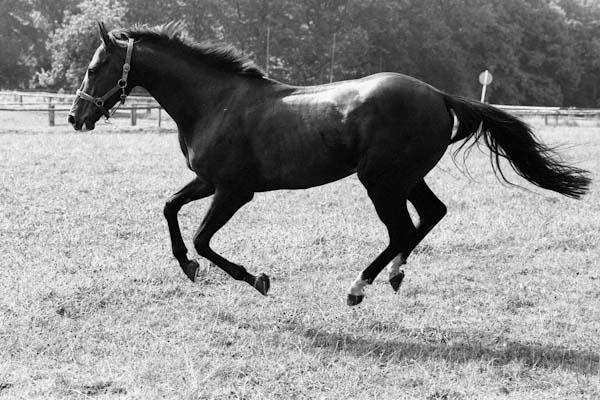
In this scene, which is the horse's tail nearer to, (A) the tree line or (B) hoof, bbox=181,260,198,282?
(B) hoof, bbox=181,260,198,282

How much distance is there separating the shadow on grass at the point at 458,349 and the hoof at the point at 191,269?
107 centimetres

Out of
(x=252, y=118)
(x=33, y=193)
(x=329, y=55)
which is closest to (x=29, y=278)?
(x=252, y=118)

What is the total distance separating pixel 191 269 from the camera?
17.7ft

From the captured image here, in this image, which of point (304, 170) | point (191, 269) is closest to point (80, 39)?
point (191, 269)

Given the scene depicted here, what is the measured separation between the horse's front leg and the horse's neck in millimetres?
544

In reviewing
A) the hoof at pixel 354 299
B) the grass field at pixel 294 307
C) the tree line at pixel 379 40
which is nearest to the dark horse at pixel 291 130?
the hoof at pixel 354 299

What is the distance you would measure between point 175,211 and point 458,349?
2576 mm

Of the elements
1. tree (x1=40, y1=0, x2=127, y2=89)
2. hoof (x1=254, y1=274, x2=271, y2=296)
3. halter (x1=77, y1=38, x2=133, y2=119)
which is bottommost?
hoof (x1=254, y1=274, x2=271, y2=296)

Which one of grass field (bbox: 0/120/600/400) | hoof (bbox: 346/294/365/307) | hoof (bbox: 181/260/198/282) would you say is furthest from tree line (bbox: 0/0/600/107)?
hoof (bbox: 346/294/365/307)

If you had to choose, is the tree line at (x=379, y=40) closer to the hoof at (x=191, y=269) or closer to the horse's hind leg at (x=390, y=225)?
the hoof at (x=191, y=269)

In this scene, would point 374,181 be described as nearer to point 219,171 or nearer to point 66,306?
point 219,171

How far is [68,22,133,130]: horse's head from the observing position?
5344 millimetres

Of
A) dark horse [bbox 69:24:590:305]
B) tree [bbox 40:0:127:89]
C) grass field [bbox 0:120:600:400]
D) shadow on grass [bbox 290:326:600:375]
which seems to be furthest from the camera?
tree [bbox 40:0:127:89]

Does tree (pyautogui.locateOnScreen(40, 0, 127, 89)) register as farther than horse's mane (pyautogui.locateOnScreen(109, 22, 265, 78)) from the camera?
Yes
